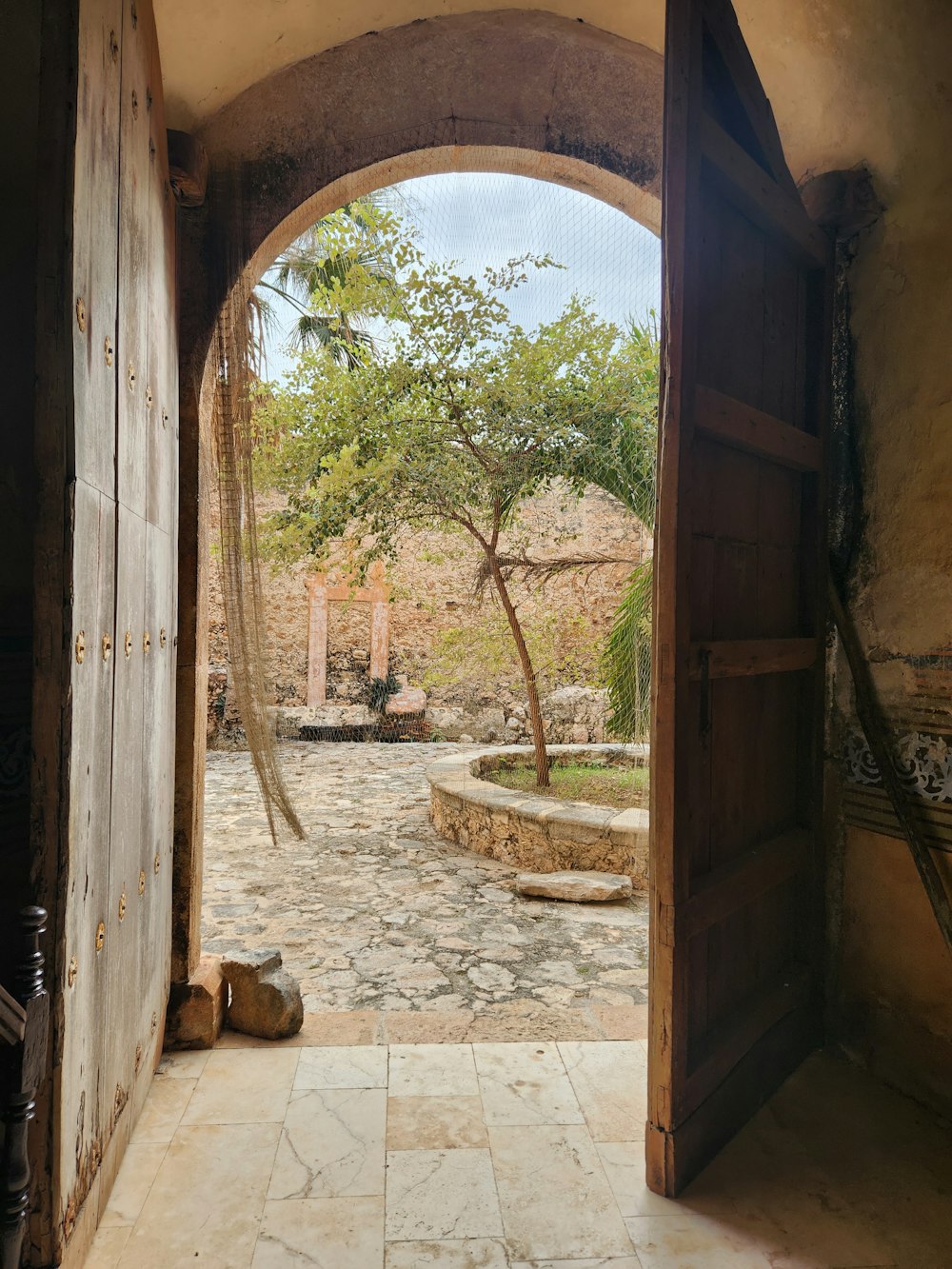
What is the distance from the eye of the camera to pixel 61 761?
1.56m

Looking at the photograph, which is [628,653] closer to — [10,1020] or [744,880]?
[744,880]

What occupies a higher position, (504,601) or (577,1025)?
(504,601)

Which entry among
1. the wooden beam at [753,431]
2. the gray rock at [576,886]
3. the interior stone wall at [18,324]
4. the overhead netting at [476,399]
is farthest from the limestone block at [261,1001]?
the overhead netting at [476,399]

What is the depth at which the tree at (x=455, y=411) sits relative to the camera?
20.2 feet

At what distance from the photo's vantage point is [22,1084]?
136cm

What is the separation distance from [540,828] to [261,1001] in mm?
2811

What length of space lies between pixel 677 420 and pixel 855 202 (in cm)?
123

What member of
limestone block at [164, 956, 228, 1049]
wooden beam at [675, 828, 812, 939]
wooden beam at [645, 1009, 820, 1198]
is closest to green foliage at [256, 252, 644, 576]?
limestone block at [164, 956, 228, 1049]

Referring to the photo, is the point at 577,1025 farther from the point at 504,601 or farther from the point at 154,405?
the point at 504,601

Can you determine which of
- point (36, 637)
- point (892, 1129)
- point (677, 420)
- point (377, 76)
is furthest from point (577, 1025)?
point (377, 76)

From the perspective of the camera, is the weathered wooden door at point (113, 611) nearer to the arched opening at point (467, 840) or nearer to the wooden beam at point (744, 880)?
the arched opening at point (467, 840)

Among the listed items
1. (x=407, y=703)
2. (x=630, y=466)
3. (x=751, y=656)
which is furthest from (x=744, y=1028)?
(x=407, y=703)

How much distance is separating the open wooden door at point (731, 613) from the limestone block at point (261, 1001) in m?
1.37

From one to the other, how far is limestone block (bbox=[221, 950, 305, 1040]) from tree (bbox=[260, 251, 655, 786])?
12.9ft
